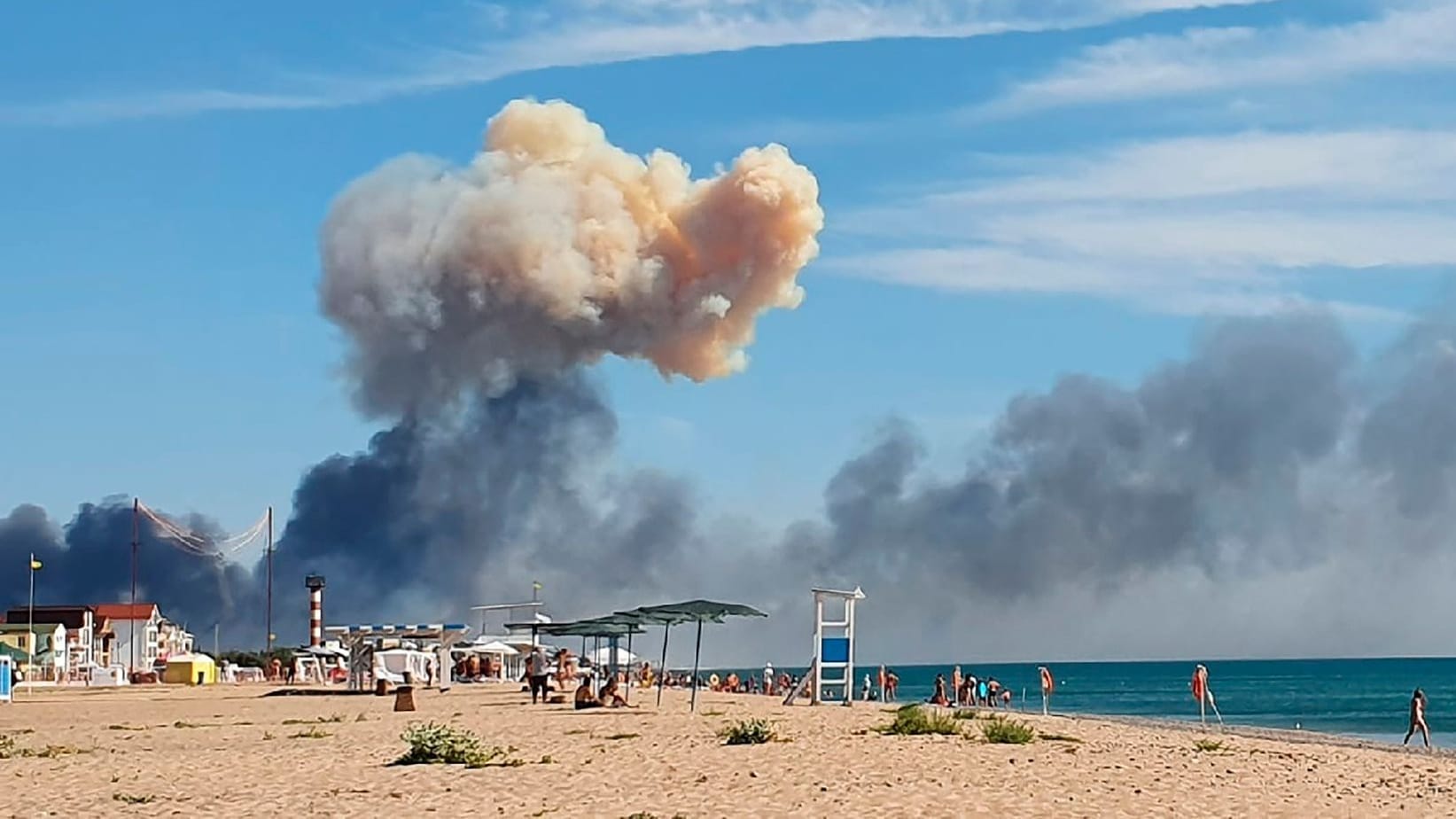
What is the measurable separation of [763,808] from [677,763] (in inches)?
178

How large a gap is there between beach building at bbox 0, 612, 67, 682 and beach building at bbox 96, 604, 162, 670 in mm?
4678

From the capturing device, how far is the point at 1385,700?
9788 centimetres

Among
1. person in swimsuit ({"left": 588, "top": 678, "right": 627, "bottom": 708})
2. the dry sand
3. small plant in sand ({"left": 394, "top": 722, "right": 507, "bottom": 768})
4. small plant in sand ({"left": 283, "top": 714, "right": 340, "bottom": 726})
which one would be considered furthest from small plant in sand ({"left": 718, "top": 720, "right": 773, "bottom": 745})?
person in swimsuit ({"left": 588, "top": 678, "right": 627, "bottom": 708})

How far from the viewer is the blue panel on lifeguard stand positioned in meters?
39.4

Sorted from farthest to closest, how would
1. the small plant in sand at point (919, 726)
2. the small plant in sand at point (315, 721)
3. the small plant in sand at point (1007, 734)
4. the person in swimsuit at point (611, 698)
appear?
the person in swimsuit at point (611, 698) < the small plant in sand at point (315, 721) < the small plant in sand at point (919, 726) < the small plant in sand at point (1007, 734)

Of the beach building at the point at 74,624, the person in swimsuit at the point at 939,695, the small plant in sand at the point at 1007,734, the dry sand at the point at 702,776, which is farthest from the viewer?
the beach building at the point at 74,624

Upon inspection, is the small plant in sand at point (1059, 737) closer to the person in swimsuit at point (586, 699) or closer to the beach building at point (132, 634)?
the person in swimsuit at point (586, 699)

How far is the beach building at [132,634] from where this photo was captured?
112 metres

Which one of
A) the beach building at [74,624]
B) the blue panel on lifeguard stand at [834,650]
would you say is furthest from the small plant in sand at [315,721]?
the beach building at [74,624]

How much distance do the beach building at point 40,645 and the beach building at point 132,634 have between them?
15.3 ft

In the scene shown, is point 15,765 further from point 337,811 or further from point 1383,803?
point 1383,803

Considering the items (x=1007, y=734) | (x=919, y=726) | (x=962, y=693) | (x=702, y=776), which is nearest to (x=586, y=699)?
(x=919, y=726)

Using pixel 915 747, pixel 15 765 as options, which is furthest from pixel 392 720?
pixel 915 747

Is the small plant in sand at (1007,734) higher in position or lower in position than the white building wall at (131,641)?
higher
